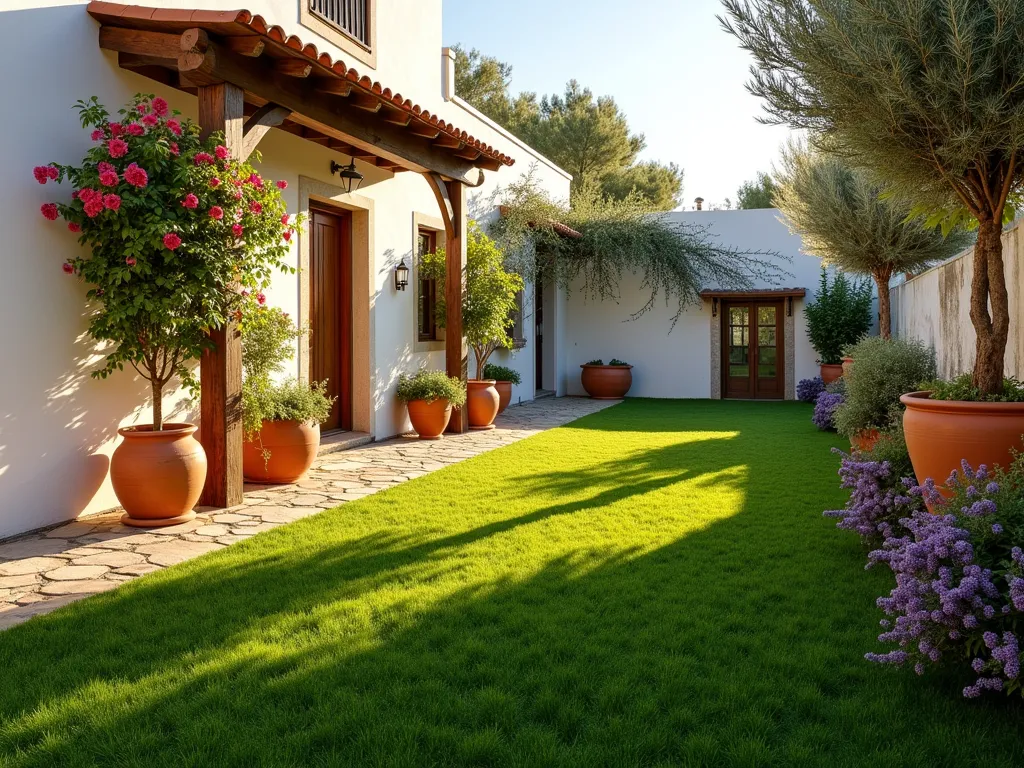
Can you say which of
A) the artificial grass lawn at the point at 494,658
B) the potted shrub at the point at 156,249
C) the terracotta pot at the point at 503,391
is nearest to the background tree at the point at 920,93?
the artificial grass lawn at the point at 494,658

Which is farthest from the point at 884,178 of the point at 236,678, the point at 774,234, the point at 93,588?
the point at 774,234

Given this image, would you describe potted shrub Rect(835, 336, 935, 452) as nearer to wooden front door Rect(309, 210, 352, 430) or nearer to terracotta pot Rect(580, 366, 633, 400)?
wooden front door Rect(309, 210, 352, 430)

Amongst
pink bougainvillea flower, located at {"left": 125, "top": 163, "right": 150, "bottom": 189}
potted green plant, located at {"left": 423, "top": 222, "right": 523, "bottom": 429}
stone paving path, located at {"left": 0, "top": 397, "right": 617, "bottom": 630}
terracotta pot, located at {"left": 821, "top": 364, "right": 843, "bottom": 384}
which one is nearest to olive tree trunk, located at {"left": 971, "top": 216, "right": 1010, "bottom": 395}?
stone paving path, located at {"left": 0, "top": 397, "right": 617, "bottom": 630}

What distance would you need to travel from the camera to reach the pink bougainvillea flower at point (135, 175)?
457 centimetres

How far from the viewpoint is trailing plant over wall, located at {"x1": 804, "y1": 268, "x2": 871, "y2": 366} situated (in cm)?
1414

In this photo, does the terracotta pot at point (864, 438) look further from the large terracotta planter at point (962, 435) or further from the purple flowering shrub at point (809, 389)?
the purple flowering shrub at point (809, 389)

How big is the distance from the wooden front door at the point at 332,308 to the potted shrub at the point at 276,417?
5.59ft

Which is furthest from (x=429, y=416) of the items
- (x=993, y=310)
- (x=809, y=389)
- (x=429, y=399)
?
(x=809, y=389)

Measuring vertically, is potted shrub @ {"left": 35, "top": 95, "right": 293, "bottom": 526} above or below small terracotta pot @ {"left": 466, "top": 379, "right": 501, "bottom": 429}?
above

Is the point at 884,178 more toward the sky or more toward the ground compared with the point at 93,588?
more toward the sky

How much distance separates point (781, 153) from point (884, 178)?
7579 millimetres

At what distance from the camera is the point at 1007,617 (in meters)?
2.45

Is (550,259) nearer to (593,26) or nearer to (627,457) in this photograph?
(593,26)

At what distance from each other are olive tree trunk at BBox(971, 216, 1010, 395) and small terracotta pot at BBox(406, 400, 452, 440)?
5527 mm
